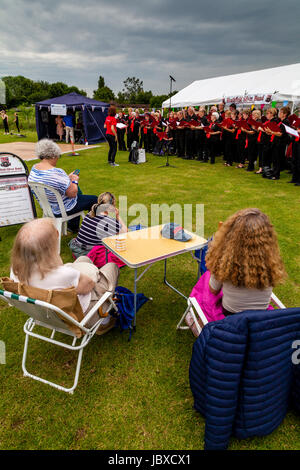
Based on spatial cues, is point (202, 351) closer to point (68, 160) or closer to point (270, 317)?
point (270, 317)

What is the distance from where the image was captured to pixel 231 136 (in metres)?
9.70

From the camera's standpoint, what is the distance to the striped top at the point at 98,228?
134 inches

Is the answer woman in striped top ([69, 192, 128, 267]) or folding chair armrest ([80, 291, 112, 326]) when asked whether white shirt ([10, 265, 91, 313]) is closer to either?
folding chair armrest ([80, 291, 112, 326])

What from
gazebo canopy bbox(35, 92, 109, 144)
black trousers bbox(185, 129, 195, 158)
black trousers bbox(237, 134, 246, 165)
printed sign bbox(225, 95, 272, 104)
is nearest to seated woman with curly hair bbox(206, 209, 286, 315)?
black trousers bbox(237, 134, 246, 165)

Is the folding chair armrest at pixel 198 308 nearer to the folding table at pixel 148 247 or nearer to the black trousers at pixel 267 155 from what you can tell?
the folding table at pixel 148 247

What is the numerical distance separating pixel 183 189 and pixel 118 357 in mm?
5446

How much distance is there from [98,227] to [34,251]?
1702 mm

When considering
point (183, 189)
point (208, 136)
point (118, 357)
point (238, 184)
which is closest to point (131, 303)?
point (118, 357)

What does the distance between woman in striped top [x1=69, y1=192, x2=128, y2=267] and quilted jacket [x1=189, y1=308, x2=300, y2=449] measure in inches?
77.6

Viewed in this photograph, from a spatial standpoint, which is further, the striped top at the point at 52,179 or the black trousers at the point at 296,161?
the black trousers at the point at 296,161

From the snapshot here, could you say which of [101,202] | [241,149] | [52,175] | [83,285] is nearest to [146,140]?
[241,149]

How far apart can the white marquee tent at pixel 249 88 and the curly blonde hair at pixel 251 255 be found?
12029 millimetres

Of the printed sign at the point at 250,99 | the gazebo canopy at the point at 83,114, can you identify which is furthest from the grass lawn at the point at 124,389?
the gazebo canopy at the point at 83,114

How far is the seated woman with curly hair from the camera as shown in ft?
5.79
